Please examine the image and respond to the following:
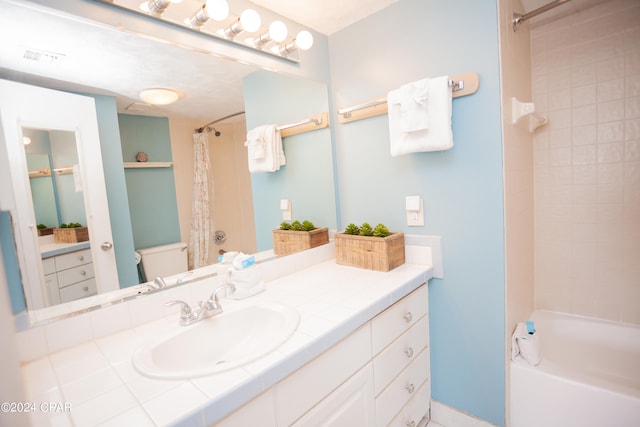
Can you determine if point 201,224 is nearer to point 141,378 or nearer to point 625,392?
point 141,378

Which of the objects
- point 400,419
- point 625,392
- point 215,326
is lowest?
point 400,419

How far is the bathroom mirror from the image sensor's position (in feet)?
2.81

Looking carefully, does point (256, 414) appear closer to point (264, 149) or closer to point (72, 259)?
point (72, 259)

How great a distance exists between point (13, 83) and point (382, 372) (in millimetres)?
1511

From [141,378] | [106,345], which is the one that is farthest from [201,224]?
[141,378]

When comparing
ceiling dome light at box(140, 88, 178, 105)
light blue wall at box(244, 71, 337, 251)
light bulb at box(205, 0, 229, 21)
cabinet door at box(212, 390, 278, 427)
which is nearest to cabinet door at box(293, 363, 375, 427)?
cabinet door at box(212, 390, 278, 427)

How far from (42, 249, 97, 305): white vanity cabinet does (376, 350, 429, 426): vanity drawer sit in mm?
1106

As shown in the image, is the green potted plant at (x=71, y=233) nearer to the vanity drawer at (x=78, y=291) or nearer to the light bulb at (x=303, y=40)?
the vanity drawer at (x=78, y=291)

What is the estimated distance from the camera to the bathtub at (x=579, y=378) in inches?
47.6

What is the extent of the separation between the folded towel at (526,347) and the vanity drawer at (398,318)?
433 mm

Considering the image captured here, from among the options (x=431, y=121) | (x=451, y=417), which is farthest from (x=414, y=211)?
(x=451, y=417)

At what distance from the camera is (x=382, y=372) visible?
117 cm

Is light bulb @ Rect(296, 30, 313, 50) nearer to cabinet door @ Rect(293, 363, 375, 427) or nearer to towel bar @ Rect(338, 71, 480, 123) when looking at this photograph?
towel bar @ Rect(338, 71, 480, 123)

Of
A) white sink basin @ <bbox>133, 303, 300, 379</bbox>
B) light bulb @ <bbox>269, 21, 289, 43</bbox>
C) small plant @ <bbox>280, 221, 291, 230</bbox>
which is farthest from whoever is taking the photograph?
small plant @ <bbox>280, 221, 291, 230</bbox>
